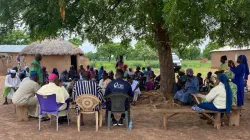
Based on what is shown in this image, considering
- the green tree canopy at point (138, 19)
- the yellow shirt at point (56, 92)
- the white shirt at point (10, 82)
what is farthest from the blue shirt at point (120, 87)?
the white shirt at point (10, 82)

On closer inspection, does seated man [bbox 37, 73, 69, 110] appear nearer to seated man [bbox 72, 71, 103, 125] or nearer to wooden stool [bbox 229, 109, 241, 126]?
seated man [bbox 72, 71, 103, 125]

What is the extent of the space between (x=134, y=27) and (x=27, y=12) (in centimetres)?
490

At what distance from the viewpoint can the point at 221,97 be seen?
6.91 m

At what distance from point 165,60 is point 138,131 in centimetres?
489

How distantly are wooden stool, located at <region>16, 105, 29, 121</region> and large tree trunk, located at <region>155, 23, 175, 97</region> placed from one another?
528 cm

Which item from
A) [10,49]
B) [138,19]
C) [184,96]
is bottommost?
[184,96]

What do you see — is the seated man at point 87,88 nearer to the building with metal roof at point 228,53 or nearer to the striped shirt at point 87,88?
the striped shirt at point 87,88

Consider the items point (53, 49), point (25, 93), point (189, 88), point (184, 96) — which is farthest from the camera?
point (53, 49)

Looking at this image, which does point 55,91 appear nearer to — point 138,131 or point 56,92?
point 56,92

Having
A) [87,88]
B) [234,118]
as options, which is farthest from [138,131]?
[234,118]

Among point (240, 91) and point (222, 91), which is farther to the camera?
point (240, 91)

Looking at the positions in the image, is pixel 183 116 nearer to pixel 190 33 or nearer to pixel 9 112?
pixel 190 33

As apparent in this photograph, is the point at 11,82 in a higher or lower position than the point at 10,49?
lower

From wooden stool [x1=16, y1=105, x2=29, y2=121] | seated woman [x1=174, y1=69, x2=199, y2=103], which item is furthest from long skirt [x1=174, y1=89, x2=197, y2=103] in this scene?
wooden stool [x1=16, y1=105, x2=29, y2=121]
